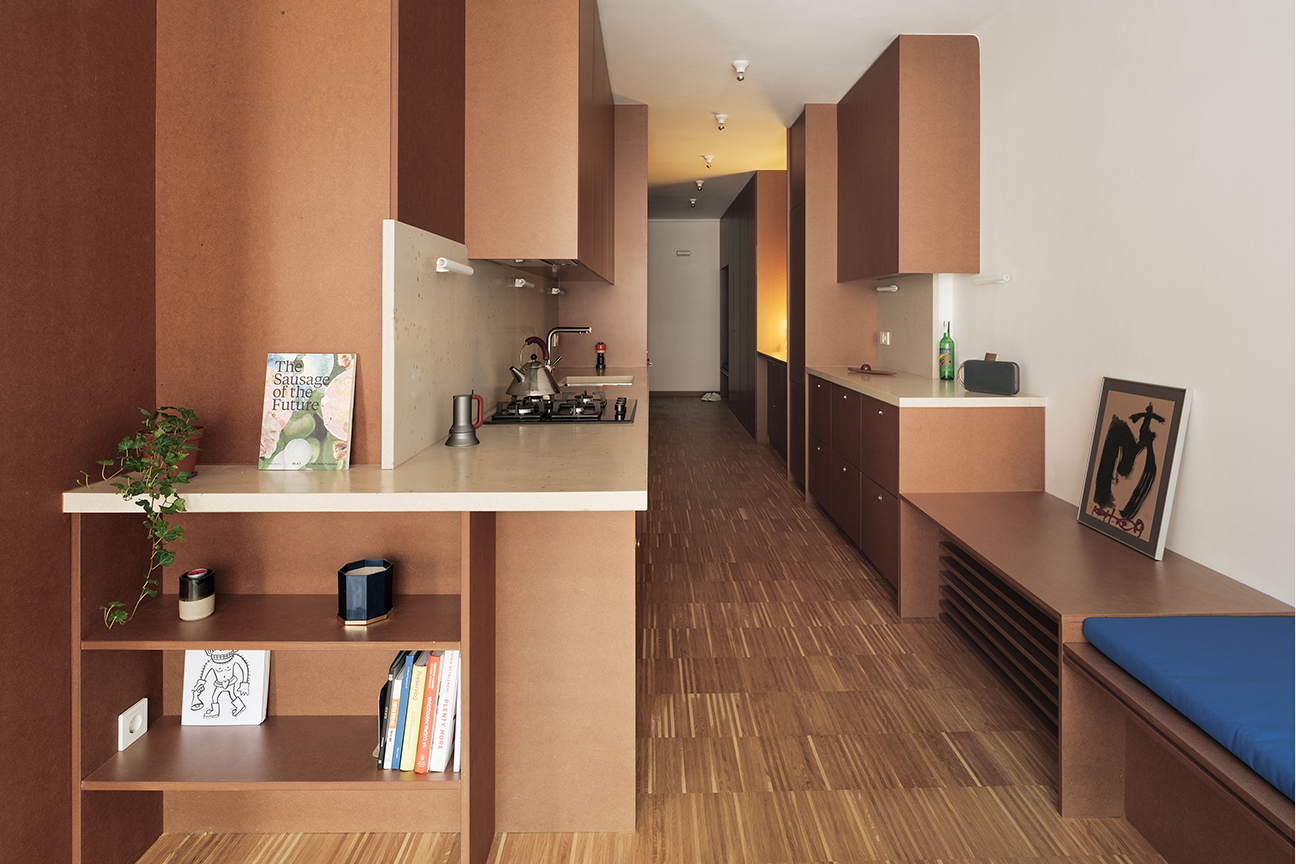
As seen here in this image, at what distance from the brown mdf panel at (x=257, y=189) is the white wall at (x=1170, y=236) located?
225 centimetres

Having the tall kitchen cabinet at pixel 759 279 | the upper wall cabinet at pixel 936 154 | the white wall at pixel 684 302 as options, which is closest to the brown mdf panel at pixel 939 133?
the upper wall cabinet at pixel 936 154

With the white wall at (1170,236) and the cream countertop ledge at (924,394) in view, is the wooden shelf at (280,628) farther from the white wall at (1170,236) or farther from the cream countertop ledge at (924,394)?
the cream countertop ledge at (924,394)

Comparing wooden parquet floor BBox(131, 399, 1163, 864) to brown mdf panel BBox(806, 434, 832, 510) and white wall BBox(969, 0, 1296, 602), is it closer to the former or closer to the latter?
white wall BBox(969, 0, 1296, 602)

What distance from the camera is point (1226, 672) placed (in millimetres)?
Answer: 1682

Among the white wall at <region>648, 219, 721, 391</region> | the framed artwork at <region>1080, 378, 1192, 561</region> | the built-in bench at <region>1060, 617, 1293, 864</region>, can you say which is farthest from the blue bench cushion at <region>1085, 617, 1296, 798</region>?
the white wall at <region>648, 219, 721, 391</region>

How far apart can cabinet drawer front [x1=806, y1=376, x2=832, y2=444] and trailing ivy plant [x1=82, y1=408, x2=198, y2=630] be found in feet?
12.4

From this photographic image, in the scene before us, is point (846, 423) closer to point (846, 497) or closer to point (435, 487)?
point (846, 497)

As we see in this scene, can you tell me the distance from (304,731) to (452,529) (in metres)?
0.56

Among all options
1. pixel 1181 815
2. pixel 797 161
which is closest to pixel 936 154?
pixel 797 161

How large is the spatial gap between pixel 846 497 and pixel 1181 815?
274 centimetres

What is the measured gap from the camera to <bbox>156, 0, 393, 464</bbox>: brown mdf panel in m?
1.93

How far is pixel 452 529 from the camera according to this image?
2031mm

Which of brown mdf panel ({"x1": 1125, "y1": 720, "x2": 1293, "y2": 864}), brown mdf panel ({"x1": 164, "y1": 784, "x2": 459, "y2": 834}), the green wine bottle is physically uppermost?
the green wine bottle

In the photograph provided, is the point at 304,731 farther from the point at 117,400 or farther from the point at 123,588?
the point at 117,400
